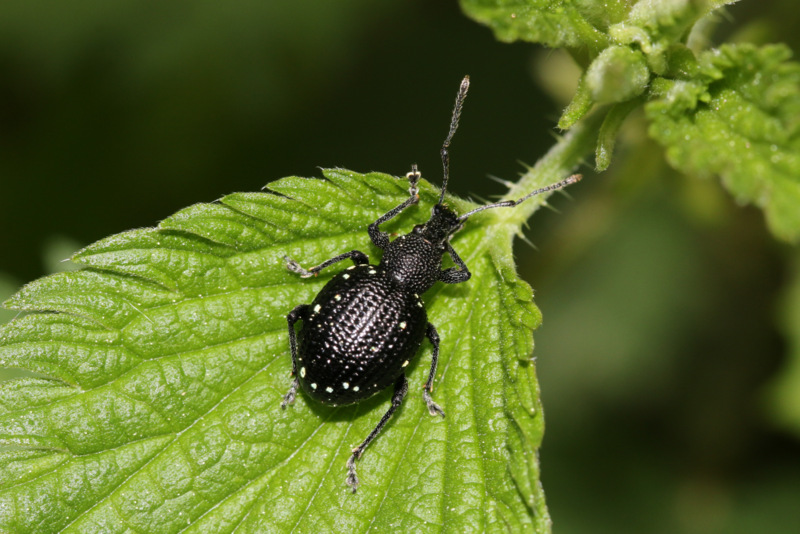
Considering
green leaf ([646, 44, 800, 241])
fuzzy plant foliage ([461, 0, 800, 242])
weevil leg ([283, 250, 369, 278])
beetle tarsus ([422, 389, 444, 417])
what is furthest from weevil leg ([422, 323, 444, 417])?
green leaf ([646, 44, 800, 241])

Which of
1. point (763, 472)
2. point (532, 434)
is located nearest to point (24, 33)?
point (532, 434)

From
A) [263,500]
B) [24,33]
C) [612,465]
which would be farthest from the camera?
[612,465]

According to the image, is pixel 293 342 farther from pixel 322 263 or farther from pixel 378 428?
pixel 378 428

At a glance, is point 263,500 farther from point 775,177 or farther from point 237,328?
point 775,177

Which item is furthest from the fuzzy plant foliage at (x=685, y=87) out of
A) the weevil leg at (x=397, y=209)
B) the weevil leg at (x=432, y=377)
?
the weevil leg at (x=432, y=377)

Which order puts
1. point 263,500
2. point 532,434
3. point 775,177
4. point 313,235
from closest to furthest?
point 775,177 → point 532,434 → point 263,500 → point 313,235
